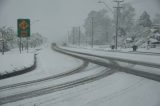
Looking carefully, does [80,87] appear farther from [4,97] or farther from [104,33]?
[104,33]

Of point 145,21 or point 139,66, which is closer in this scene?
point 139,66

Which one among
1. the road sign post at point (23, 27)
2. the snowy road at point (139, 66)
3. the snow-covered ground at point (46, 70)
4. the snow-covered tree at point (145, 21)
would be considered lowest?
the snow-covered ground at point (46, 70)

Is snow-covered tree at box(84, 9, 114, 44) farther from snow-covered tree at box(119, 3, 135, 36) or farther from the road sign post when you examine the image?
the road sign post

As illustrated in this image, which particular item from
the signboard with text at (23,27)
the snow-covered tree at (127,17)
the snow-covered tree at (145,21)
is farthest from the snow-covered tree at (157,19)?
the signboard with text at (23,27)

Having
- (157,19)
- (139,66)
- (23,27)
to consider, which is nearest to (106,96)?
(139,66)

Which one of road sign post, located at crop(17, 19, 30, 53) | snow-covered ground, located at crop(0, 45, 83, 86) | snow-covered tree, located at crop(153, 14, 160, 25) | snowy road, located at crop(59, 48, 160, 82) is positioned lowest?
snow-covered ground, located at crop(0, 45, 83, 86)

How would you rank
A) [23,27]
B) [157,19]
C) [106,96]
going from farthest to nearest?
[157,19], [23,27], [106,96]

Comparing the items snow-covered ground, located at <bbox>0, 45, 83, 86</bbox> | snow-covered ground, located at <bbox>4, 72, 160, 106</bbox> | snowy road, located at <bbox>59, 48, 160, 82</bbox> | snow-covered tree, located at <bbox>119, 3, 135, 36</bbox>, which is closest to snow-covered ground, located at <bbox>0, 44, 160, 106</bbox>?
snow-covered ground, located at <bbox>4, 72, 160, 106</bbox>

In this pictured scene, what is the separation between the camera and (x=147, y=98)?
5.98 m

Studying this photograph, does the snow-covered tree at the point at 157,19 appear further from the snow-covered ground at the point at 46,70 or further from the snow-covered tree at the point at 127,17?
the snow-covered ground at the point at 46,70

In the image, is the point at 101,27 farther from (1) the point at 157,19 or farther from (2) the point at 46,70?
(2) the point at 46,70

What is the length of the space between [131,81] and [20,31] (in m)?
17.7

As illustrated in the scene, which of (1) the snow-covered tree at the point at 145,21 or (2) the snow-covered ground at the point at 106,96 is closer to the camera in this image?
(2) the snow-covered ground at the point at 106,96

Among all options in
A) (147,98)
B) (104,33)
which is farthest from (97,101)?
(104,33)
